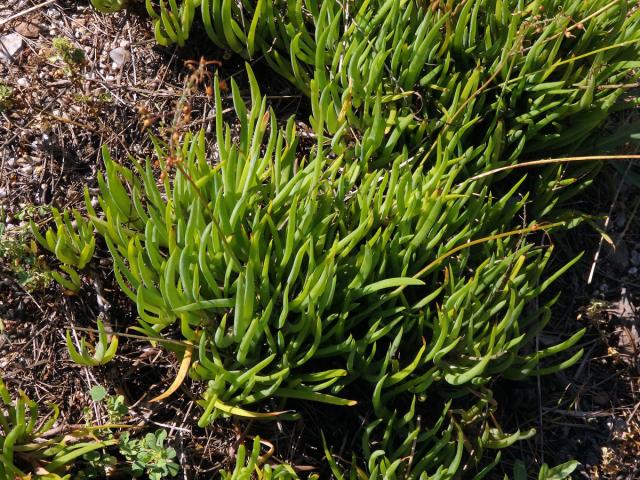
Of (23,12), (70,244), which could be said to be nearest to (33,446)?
(70,244)

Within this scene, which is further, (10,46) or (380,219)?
(10,46)

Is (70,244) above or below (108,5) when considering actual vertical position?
below

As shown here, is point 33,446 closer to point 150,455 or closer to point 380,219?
point 150,455

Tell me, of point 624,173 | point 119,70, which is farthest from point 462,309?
point 119,70

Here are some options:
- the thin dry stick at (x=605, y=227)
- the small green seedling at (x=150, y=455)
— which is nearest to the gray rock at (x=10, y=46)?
the small green seedling at (x=150, y=455)

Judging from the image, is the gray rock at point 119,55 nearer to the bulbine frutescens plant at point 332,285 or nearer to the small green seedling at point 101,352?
the bulbine frutescens plant at point 332,285

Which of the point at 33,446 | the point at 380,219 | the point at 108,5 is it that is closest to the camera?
the point at 33,446
